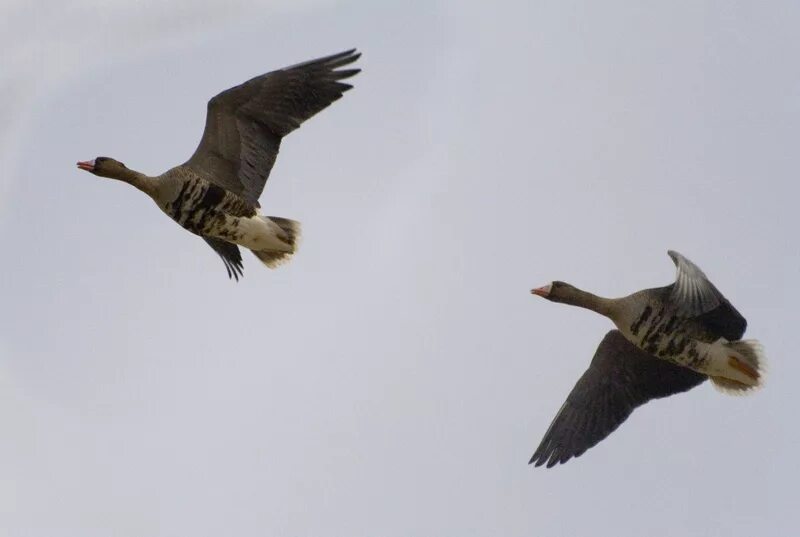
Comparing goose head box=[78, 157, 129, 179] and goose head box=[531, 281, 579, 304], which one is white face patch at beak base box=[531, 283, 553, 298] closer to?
goose head box=[531, 281, 579, 304]

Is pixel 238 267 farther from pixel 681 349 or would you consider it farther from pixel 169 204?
pixel 681 349

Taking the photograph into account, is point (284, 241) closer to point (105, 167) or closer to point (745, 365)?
point (105, 167)

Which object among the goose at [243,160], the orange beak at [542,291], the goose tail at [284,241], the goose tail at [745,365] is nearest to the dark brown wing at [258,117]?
the goose at [243,160]

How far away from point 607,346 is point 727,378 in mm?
1248

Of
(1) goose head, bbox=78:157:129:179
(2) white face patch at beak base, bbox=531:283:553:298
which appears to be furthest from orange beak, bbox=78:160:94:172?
(2) white face patch at beak base, bbox=531:283:553:298

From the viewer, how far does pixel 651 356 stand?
54.7 feet

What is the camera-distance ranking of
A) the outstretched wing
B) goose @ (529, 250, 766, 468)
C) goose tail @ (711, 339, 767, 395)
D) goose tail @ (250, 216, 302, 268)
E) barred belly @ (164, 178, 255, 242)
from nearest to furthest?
the outstretched wing → goose @ (529, 250, 766, 468) → barred belly @ (164, 178, 255, 242) → goose tail @ (711, 339, 767, 395) → goose tail @ (250, 216, 302, 268)

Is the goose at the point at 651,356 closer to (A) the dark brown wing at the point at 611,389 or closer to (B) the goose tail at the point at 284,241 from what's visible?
(A) the dark brown wing at the point at 611,389

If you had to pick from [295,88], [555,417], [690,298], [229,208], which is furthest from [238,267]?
[690,298]

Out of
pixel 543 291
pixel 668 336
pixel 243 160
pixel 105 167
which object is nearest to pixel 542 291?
pixel 543 291

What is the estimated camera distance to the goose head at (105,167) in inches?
636

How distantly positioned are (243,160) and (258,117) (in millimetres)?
452

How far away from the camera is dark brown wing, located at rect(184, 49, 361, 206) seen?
51.6ft

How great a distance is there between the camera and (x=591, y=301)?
52.8 feet
